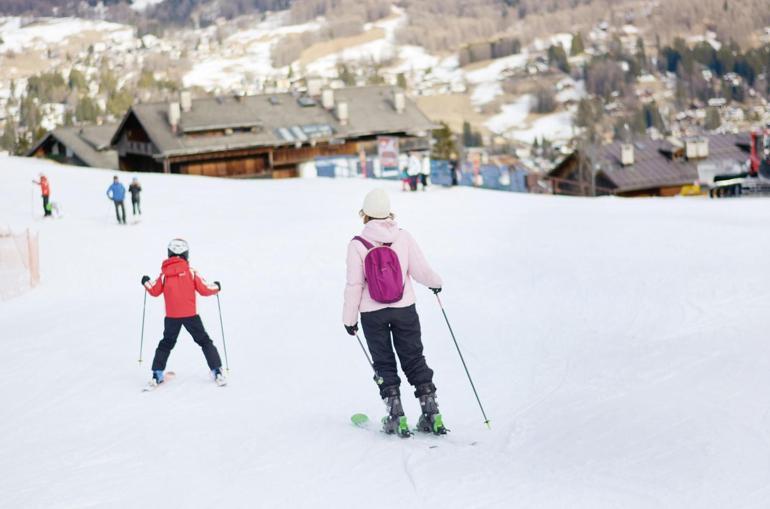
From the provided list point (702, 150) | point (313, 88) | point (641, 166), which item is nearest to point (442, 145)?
point (313, 88)

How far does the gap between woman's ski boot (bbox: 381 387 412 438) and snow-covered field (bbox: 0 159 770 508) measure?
0.19 meters

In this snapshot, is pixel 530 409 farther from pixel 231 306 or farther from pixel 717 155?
pixel 717 155

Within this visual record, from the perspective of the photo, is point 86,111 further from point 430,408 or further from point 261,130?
point 430,408

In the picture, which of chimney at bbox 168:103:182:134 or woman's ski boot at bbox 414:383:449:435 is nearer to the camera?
woman's ski boot at bbox 414:383:449:435

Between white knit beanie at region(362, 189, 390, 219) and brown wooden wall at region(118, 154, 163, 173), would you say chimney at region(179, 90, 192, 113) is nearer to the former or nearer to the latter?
brown wooden wall at region(118, 154, 163, 173)

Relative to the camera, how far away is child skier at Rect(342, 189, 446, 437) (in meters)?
7.05

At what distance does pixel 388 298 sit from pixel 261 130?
192 ft

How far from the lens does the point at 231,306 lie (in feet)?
51.9

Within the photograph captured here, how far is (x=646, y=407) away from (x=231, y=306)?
8811mm

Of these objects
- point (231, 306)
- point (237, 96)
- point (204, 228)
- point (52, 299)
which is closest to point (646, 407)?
point (231, 306)

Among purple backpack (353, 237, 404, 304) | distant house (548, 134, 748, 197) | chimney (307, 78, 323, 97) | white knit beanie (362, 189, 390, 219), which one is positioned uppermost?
chimney (307, 78, 323, 97)

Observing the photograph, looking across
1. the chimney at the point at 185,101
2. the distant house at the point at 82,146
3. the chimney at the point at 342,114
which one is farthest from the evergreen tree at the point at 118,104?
the chimney at the point at 185,101

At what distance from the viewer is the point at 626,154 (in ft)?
237

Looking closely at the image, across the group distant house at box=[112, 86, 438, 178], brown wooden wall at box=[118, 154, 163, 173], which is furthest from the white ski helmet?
brown wooden wall at box=[118, 154, 163, 173]
